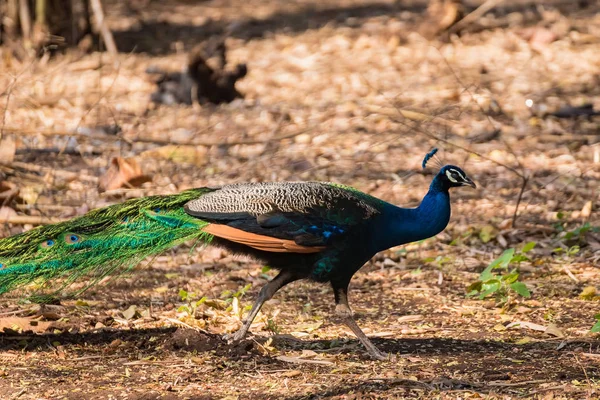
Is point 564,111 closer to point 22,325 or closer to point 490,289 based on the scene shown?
point 490,289

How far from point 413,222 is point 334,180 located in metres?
3.35

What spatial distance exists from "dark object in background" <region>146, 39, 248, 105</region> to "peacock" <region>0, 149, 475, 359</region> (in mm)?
5227

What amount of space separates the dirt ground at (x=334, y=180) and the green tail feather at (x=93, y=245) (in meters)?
0.36

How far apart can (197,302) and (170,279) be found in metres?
0.87

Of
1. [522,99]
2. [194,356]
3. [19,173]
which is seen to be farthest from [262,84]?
[194,356]

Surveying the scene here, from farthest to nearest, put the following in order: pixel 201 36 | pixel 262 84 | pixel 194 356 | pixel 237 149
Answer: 1. pixel 201 36
2. pixel 262 84
3. pixel 237 149
4. pixel 194 356

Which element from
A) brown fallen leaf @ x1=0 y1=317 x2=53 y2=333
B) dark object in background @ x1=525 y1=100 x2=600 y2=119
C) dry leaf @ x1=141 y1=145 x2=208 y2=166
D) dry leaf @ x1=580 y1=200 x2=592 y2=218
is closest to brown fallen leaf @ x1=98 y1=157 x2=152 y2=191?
dry leaf @ x1=141 y1=145 x2=208 y2=166

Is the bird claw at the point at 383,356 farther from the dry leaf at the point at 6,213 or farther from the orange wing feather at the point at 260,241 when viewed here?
the dry leaf at the point at 6,213

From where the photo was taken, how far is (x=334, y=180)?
789 cm

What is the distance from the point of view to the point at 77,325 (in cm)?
489

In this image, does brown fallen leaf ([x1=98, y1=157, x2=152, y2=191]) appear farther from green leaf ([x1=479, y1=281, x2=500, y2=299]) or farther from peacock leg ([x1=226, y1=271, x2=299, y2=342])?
green leaf ([x1=479, y1=281, x2=500, y2=299])

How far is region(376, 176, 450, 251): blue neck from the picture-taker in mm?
4535

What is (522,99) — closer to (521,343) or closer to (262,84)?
Answer: (262,84)

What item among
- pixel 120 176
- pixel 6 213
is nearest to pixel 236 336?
pixel 6 213
